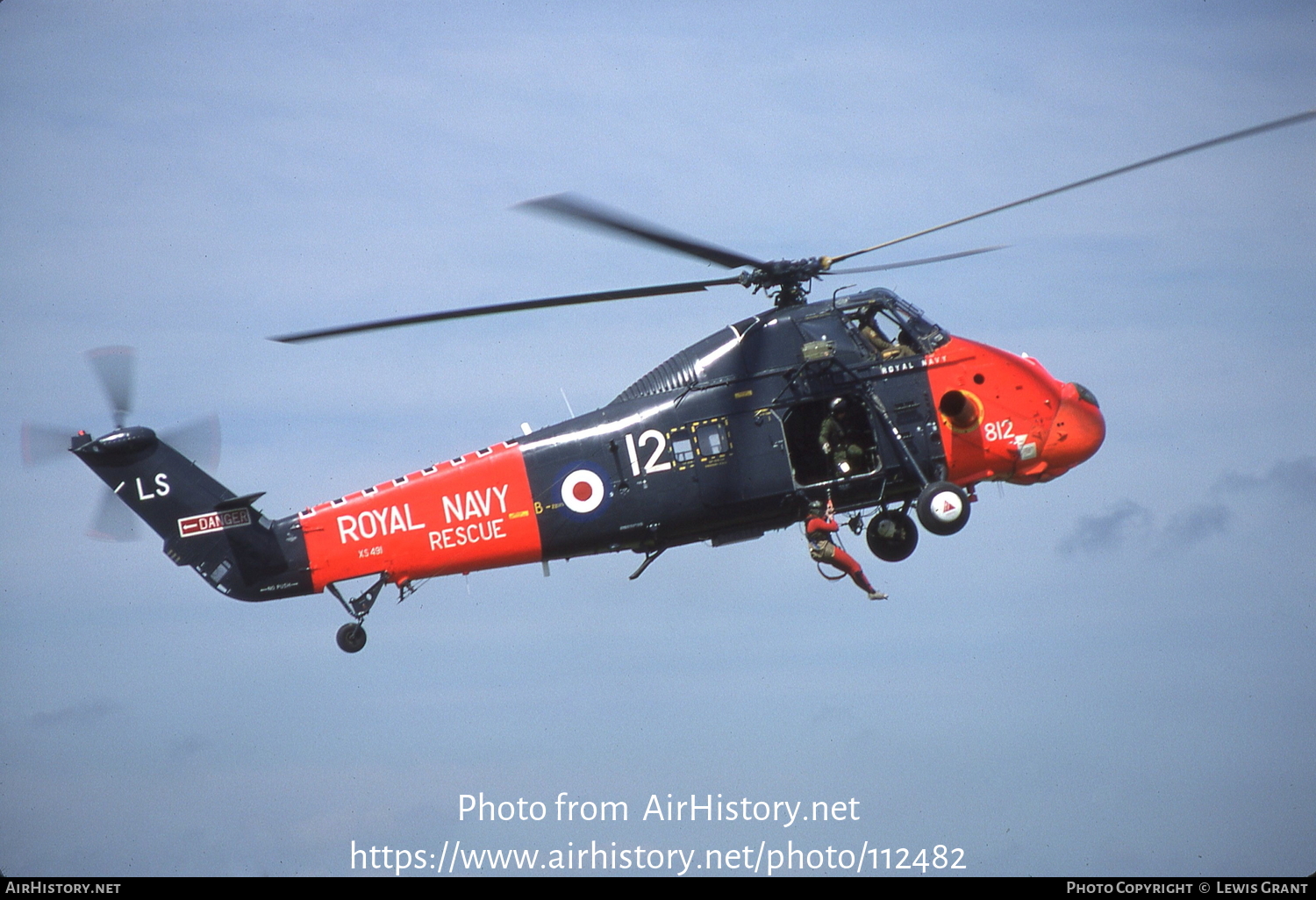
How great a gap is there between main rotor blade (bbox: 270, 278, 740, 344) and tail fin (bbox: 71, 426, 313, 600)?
4.60 m

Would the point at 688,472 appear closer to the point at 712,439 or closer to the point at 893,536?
the point at 712,439

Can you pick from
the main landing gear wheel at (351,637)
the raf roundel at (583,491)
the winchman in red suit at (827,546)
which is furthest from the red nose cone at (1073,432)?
the main landing gear wheel at (351,637)

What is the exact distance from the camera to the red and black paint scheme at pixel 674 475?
2706 cm

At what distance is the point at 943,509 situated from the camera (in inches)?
1052

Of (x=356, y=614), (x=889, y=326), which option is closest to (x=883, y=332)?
(x=889, y=326)

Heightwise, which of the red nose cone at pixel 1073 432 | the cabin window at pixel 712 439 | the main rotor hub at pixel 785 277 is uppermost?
the main rotor hub at pixel 785 277

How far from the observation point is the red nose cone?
28109mm

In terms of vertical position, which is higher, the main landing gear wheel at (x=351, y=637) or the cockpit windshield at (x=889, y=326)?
the cockpit windshield at (x=889, y=326)

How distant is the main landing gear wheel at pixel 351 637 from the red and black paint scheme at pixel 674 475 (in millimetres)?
273

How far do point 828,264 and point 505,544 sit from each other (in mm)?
7681

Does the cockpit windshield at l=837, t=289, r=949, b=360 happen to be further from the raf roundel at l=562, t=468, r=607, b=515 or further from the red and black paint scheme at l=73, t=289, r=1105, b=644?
the raf roundel at l=562, t=468, r=607, b=515

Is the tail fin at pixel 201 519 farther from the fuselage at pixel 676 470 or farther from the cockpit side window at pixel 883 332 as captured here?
the cockpit side window at pixel 883 332
